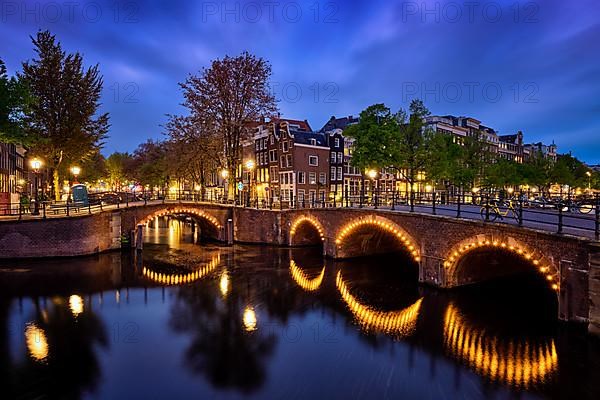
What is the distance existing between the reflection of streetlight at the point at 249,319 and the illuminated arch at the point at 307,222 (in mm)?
11964

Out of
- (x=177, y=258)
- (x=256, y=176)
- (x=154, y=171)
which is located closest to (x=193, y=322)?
(x=177, y=258)

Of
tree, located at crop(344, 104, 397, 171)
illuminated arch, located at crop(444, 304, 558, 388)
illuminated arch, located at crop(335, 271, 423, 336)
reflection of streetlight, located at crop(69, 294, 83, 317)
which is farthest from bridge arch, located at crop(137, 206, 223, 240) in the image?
illuminated arch, located at crop(444, 304, 558, 388)

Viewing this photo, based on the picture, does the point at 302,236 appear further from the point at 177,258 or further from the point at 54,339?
the point at 54,339

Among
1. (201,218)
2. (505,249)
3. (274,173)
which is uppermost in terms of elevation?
(274,173)

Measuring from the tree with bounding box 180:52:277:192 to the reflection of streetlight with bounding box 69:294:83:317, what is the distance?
20524 mm

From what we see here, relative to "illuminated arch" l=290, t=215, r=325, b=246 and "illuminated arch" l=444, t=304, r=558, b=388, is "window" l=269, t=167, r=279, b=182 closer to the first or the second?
"illuminated arch" l=290, t=215, r=325, b=246

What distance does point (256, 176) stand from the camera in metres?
60.0

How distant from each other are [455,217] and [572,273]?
5.44 metres

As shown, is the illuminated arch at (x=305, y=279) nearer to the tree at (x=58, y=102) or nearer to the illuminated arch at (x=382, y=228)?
the illuminated arch at (x=382, y=228)

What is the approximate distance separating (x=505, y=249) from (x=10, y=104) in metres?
26.9

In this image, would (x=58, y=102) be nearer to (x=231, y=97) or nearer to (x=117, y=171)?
(x=231, y=97)

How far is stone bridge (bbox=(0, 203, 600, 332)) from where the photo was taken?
12734mm

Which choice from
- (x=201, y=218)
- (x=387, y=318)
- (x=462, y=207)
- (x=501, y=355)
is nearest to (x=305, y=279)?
(x=387, y=318)

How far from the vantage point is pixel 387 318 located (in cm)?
1594
